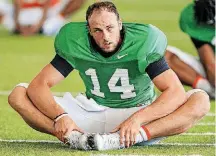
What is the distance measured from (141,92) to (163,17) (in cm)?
1018

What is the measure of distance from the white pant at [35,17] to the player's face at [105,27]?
24.9 ft

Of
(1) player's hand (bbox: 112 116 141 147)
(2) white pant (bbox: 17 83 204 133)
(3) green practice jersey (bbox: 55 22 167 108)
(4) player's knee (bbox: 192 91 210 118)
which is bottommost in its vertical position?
(2) white pant (bbox: 17 83 204 133)

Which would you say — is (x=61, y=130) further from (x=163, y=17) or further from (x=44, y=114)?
(x=163, y=17)

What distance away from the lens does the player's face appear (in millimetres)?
5859

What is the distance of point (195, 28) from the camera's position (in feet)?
28.8

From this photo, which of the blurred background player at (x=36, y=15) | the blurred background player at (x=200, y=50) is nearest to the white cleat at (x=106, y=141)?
the blurred background player at (x=200, y=50)

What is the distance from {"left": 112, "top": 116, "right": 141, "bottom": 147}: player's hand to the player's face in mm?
503

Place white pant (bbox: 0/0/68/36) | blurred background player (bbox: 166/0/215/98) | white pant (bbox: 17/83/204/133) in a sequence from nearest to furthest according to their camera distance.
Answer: white pant (bbox: 17/83/204/133), blurred background player (bbox: 166/0/215/98), white pant (bbox: 0/0/68/36)

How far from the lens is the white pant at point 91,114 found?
6305 mm

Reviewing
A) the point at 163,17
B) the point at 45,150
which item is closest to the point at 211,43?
the point at 45,150

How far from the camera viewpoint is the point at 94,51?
6.07 metres

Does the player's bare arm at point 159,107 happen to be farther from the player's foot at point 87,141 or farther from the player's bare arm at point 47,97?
the player's bare arm at point 47,97

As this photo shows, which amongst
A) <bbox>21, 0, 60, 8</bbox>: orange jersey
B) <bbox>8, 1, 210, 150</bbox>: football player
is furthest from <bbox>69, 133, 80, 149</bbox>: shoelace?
<bbox>21, 0, 60, 8</bbox>: orange jersey

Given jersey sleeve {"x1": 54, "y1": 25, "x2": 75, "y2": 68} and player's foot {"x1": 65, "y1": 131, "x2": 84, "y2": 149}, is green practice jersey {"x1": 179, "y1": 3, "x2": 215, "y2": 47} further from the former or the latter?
player's foot {"x1": 65, "y1": 131, "x2": 84, "y2": 149}
